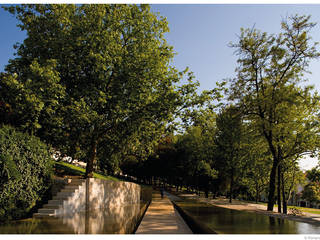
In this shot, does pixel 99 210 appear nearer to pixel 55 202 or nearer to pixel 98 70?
pixel 55 202

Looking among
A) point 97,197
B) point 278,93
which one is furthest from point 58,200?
point 278,93

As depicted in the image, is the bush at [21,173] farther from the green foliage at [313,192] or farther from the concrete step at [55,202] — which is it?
the green foliage at [313,192]

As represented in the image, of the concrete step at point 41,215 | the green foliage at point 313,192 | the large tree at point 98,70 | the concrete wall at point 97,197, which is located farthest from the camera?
the green foliage at point 313,192

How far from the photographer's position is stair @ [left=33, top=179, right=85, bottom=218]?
12853mm

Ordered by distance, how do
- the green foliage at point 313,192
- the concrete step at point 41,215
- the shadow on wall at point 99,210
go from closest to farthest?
1. the shadow on wall at point 99,210
2. the concrete step at point 41,215
3. the green foliage at point 313,192

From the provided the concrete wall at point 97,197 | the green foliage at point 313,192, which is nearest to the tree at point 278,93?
the concrete wall at point 97,197

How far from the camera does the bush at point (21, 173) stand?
11.0 metres

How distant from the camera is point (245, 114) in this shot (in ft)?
83.9

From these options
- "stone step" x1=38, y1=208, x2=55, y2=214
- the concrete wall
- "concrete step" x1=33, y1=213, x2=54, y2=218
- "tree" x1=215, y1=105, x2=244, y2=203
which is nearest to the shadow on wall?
the concrete wall

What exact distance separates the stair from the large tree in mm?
3702

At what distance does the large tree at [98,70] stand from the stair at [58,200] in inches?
146

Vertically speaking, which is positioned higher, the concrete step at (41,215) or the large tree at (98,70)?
the large tree at (98,70)

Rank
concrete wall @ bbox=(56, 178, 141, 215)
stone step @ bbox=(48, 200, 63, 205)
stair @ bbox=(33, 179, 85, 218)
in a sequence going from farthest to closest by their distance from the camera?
concrete wall @ bbox=(56, 178, 141, 215) → stone step @ bbox=(48, 200, 63, 205) → stair @ bbox=(33, 179, 85, 218)

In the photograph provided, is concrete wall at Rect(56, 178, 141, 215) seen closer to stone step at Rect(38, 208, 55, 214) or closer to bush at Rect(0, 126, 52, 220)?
stone step at Rect(38, 208, 55, 214)
